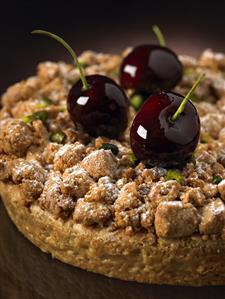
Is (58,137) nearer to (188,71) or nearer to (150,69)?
(150,69)

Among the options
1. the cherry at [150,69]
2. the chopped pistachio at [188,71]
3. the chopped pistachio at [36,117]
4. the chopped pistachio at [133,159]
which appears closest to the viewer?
the chopped pistachio at [133,159]

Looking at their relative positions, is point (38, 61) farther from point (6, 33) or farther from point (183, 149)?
point (183, 149)

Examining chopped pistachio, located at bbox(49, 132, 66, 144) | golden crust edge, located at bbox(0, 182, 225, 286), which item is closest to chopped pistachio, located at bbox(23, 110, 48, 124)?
chopped pistachio, located at bbox(49, 132, 66, 144)

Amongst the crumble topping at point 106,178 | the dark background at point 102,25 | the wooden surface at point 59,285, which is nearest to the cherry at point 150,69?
the crumble topping at point 106,178

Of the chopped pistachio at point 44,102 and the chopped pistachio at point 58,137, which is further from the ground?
the chopped pistachio at point 44,102

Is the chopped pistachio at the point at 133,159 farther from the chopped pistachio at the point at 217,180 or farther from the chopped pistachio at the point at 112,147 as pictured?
the chopped pistachio at the point at 217,180

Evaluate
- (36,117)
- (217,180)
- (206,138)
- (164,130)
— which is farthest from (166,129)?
(36,117)
